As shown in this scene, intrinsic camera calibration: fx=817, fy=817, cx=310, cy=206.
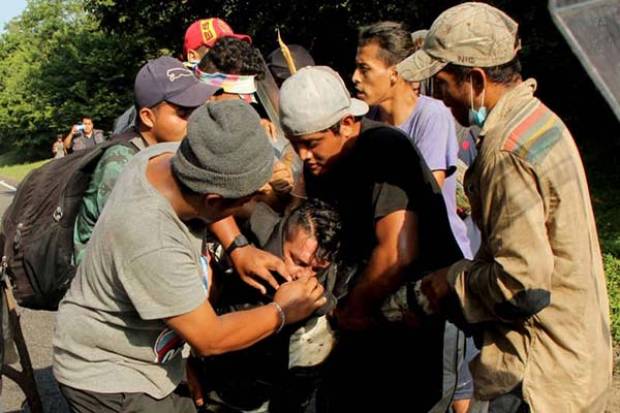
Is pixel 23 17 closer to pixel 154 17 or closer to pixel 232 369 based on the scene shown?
pixel 154 17

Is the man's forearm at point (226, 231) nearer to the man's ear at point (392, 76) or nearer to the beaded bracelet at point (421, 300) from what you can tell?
the beaded bracelet at point (421, 300)

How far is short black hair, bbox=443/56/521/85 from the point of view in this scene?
93.7 inches

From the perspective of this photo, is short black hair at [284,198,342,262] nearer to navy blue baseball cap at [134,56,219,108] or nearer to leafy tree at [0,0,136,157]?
navy blue baseball cap at [134,56,219,108]

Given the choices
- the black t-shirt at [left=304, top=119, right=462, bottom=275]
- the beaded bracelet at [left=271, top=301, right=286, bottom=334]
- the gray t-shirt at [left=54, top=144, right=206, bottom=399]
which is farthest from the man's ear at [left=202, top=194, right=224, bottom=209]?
the black t-shirt at [left=304, top=119, right=462, bottom=275]

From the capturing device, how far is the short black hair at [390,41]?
4.10 m

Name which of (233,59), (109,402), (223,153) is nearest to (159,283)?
(223,153)

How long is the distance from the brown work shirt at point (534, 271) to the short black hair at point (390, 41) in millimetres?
1727

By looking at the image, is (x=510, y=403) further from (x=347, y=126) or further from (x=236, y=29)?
(x=236, y=29)

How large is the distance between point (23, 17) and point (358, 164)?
56.8 metres

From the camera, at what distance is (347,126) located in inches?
113

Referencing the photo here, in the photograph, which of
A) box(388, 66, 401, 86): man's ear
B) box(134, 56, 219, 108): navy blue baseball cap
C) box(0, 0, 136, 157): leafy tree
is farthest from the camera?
box(0, 0, 136, 157): leafy tree

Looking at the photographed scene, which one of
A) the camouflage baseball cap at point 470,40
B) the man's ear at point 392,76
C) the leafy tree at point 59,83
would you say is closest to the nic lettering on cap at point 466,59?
the camouflage baseball cap at point 470,40

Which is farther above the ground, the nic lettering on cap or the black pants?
the nic lettering on cap

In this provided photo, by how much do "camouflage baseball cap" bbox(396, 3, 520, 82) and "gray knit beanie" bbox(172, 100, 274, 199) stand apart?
1.94 feet
